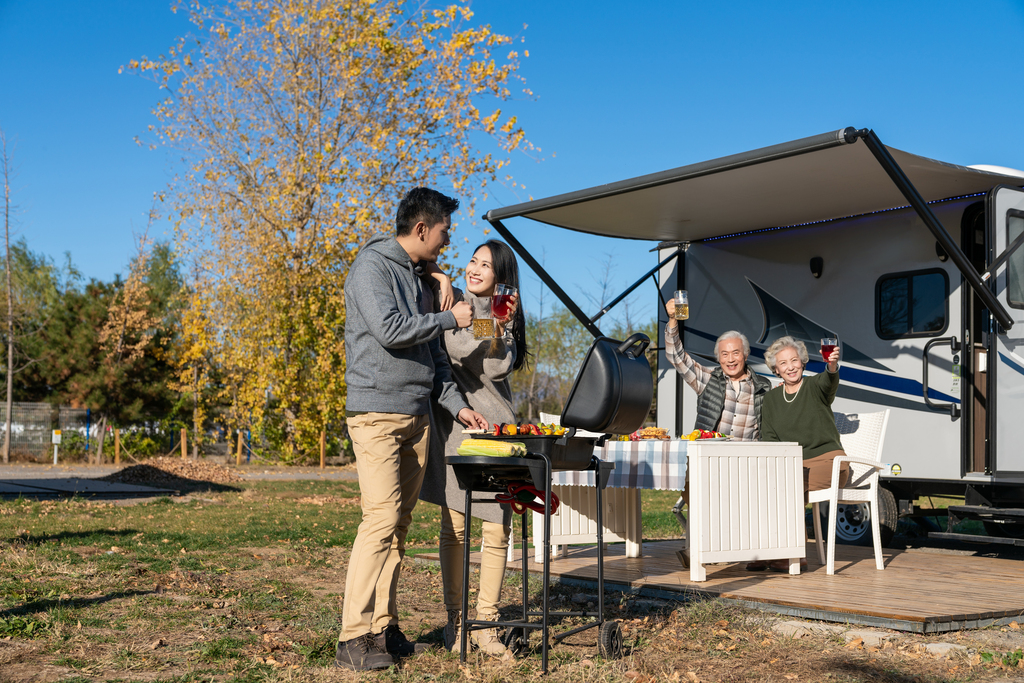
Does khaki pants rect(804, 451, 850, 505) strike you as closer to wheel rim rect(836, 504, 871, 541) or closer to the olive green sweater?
the olive green sweater

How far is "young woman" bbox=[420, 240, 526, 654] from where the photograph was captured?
10.3 feet

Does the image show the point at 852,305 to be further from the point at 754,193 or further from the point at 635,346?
the point at 635,346

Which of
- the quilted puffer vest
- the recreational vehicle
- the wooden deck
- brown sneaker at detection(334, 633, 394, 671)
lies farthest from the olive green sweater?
brown sneaker at detection(334, 633, 394, 671)

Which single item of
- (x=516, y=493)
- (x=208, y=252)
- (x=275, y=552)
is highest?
(x=208, y=252)

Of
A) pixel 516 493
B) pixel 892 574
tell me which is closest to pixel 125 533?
pixel 516 493

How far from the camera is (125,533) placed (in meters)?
6.18

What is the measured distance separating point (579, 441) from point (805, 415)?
2769 millimetres

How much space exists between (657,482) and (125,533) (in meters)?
3.85

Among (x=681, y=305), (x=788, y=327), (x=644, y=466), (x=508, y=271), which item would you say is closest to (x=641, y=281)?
(x=788, y=327)

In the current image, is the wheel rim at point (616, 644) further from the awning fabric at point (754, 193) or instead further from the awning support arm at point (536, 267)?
the awning support arm at point (536, 267)

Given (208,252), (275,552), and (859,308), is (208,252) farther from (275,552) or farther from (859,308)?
(859,308)

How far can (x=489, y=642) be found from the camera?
3.04m

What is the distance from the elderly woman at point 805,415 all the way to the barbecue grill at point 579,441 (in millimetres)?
2439

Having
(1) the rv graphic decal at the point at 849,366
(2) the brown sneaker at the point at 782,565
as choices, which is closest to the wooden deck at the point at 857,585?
(2) the brown sneaker at the point at 782,565
